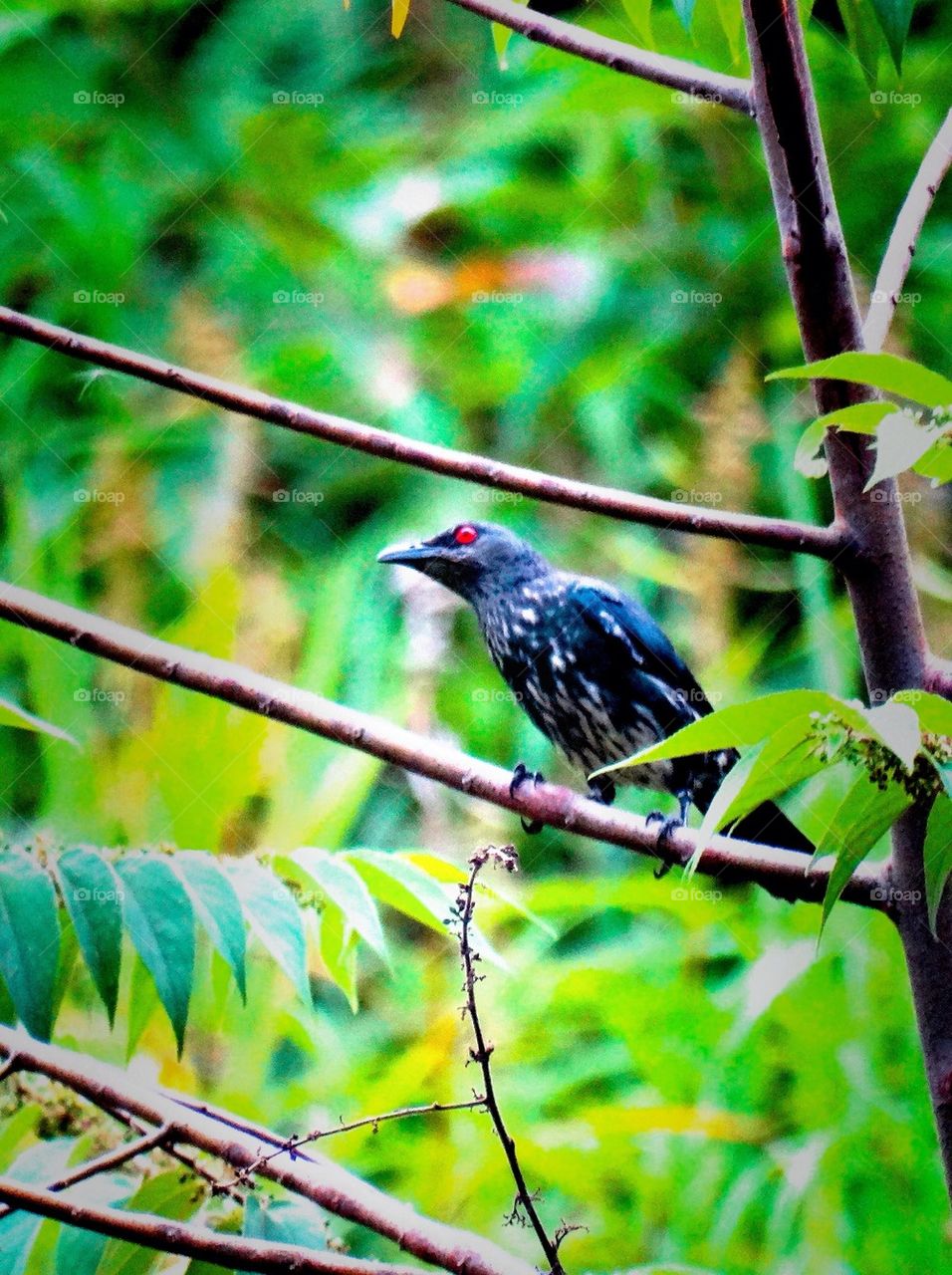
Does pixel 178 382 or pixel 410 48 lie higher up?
pixel 410 48

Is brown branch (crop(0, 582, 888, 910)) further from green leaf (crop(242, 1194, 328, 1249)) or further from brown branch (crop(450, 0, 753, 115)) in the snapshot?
brown branch (crop(450, 0, 753, 115))

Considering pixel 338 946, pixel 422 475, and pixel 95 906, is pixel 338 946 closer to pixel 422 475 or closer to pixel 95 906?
pixel 95 906

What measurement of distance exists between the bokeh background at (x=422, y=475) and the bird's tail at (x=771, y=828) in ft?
0.48

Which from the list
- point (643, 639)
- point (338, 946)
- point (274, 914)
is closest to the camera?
point (274, 914)

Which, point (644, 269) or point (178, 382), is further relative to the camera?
point (644, 269)

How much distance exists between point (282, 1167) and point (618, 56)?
1469mm

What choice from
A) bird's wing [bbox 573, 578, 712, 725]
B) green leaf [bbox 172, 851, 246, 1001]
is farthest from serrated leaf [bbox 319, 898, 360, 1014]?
bird's wing [bbox 573, 578, 712, 725]

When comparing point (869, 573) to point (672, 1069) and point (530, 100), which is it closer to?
point (672, 1069)

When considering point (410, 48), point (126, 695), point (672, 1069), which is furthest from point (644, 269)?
point (672, 1069)

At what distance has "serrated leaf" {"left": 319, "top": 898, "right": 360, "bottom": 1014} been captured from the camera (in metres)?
1.73

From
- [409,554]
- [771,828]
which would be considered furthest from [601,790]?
[409,554]

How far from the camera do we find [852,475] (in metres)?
1.56

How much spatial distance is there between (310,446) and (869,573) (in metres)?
1.03

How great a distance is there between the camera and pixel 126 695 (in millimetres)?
2062
